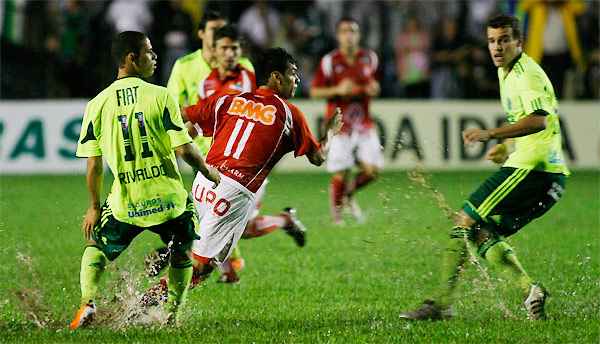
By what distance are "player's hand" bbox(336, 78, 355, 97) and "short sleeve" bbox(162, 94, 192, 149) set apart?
7212 millimetres

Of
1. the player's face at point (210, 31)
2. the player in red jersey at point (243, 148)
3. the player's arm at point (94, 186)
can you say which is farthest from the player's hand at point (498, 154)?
the player's face at point (210, 31)

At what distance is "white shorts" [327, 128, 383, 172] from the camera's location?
14.5 metres

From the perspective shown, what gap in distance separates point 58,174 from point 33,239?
6.70m

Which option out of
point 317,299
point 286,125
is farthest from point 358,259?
point 286,125

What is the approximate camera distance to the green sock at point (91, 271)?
292 inches

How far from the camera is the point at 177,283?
25.1ft

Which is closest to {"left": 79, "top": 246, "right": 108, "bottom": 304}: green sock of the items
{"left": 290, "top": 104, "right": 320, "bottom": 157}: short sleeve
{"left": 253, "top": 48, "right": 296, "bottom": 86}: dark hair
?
{"left": 290, "top": 104, "right": 320, "bottom": 157}: short sleeve

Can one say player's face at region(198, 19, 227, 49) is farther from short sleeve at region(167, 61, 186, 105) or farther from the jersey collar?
the jersey collar

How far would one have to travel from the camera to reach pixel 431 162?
19.8 m

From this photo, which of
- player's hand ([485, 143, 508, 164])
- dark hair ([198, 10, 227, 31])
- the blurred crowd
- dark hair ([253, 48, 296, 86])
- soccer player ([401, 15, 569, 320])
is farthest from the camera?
the blurred crowd

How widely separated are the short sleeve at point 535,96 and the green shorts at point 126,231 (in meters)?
2.27

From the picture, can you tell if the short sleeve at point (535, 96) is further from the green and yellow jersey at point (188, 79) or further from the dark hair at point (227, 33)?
the green and yellow jersey at point (188, 79)

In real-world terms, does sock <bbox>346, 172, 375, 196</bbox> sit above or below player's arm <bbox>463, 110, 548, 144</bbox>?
below

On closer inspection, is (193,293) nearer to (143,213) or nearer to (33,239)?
(143,213)
